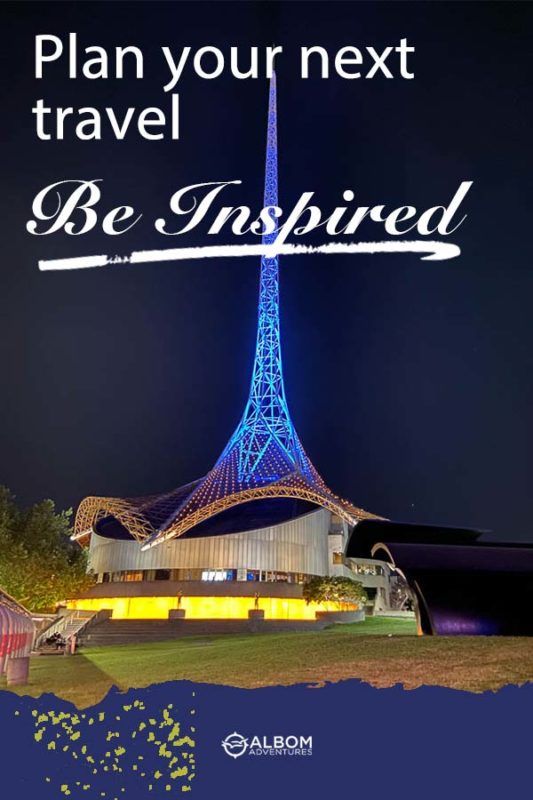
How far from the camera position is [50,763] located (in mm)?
9391

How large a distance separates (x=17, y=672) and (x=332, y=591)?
106 feet

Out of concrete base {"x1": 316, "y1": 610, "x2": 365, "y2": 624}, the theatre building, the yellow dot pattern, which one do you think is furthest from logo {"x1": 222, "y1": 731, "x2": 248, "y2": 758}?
the theatre building

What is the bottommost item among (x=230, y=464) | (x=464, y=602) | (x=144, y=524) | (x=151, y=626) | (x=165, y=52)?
(x=151, y=626)

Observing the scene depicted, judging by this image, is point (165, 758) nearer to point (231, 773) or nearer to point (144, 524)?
point (231, 773)

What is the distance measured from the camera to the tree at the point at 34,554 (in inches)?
1299

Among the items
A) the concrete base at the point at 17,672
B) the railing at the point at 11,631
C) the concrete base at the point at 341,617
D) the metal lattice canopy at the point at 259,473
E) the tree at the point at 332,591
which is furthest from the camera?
the metal lattice canopy at the point at 259,473

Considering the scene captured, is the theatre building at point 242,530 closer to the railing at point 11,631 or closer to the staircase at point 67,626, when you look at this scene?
the staircase at point 67,626

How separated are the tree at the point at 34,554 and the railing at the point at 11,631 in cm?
1507

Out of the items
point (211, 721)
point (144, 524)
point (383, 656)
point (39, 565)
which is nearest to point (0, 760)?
point (211, 721)

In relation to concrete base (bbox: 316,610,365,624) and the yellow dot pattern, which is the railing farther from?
concrete base (bbox: 316,610,365,624)

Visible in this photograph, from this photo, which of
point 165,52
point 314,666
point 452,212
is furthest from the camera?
point 452,212

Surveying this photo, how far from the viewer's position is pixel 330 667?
1391cm

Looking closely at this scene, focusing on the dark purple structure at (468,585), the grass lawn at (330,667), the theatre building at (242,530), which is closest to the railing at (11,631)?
the grass lawn at (330,667)

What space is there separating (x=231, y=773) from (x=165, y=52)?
16896mm
